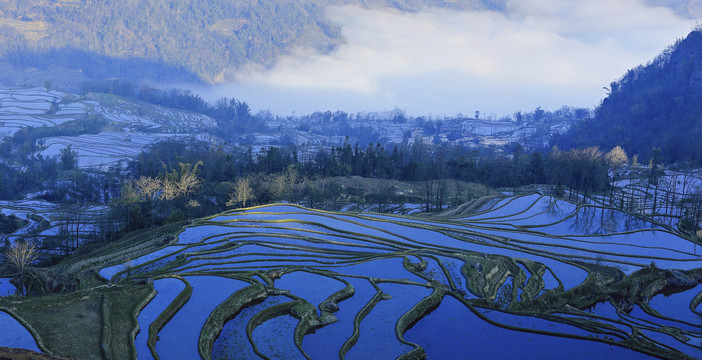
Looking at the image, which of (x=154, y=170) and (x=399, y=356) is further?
(x=154, y=170)

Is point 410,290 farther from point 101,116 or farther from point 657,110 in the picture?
point 101,116

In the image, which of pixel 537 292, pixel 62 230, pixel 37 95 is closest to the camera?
pixel 537 292

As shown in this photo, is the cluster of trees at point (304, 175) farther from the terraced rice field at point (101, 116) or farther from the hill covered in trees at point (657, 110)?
the hill covered in trees at point (657, 110)

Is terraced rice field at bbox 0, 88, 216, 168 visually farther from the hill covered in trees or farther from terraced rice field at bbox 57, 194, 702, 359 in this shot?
the hill covered in trees

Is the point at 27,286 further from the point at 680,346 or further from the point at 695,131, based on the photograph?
the point at 695,131

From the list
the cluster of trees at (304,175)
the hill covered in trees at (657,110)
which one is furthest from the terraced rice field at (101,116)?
the hill covered in trees at (657,110)

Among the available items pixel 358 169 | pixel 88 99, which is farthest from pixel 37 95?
pixel 358 169
